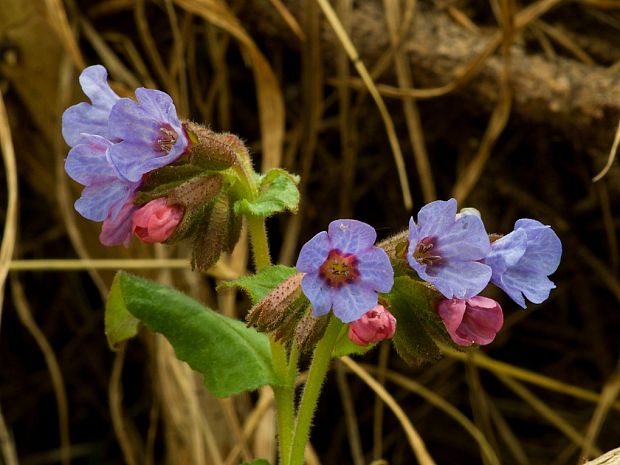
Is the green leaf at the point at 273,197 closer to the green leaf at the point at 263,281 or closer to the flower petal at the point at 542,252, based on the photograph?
the green leaf at the point at 263,281

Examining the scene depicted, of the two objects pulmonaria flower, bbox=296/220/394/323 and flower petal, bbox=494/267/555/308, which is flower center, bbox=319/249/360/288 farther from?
flower petal, bbox=494/267/555/308

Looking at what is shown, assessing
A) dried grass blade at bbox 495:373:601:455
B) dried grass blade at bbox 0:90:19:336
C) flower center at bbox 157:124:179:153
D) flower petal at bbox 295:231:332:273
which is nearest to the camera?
flower petal at bbox 295:231:332:273

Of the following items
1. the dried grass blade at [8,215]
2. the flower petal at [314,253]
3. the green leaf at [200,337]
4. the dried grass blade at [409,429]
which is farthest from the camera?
the dried grass blade at [8,215]

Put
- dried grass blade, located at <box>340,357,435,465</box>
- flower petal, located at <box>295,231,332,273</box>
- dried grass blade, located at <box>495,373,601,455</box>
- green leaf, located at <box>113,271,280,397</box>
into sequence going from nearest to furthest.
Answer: flower petal, located at <box>295,231,332,273</box>
green leaf, located at <box>113,271,280,397</box>
dried grass blade, located at <box>340,357,435,465</box>
dried grass blade, located at <box>495,373,601,455</box>

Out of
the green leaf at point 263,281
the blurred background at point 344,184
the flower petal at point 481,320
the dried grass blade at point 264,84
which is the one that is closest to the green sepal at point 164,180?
the green leaf at point 263,281

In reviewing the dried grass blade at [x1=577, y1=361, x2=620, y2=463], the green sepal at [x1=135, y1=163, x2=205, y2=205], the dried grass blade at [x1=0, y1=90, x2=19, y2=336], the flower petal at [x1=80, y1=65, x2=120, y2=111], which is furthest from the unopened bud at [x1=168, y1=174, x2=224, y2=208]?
the dried grass blade at [x1=577, y1=361, x2=620, y2=463]

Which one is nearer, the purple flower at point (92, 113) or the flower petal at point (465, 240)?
the flower petal at point (465, 240)

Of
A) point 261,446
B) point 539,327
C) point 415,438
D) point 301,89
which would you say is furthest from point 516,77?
point 261,446
